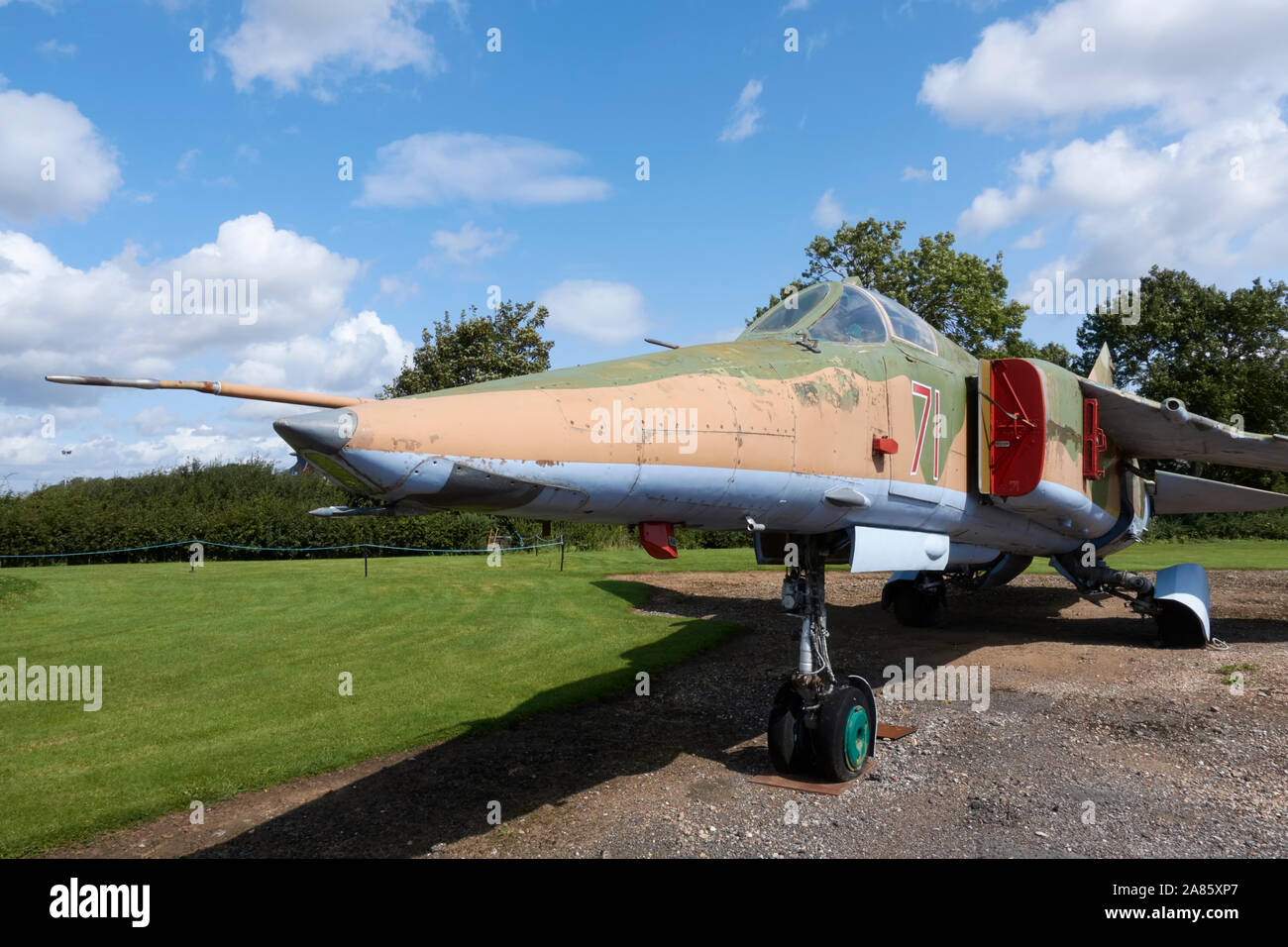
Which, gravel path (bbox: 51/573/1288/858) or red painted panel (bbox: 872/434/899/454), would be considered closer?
gravel path (bbox: 51/573/1288/858)

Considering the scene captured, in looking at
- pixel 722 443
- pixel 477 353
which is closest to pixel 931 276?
pixel 477 353

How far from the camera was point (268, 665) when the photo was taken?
412 inches

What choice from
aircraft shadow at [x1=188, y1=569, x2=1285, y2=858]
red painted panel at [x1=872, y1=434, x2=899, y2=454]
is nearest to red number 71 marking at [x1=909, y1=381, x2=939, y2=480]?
red painted panel at [x1=872, y1=434, x2=899, y2=454]

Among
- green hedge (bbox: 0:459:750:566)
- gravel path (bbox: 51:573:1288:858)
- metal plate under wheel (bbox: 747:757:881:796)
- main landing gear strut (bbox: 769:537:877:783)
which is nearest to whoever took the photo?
gravel path (bbox: 51:573:1288:858)

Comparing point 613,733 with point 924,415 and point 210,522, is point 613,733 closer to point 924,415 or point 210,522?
point 924,415

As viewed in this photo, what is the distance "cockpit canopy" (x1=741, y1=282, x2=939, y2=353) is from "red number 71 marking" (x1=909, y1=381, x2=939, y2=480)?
18.1 inches

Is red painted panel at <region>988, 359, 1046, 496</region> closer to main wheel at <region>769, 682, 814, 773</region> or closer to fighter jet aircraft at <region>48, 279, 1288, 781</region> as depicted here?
fighter jet aircraft at <region>48, 279, 1288, 781</region>

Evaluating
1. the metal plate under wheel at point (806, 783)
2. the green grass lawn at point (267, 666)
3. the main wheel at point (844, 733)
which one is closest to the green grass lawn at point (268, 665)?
the green grass lawn at point (267, 666)

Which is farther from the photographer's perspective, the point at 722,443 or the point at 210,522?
the point at 210,522

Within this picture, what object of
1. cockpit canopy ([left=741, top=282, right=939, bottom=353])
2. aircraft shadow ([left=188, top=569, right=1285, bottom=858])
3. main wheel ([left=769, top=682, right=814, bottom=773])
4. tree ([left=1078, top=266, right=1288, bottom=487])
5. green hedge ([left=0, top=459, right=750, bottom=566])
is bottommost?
aircraft shadow ([left=188, top=569, right=1285, bottom=858])

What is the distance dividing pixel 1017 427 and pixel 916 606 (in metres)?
7.14

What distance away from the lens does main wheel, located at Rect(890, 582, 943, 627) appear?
1336 cm

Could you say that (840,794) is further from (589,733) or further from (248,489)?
(248,489)
